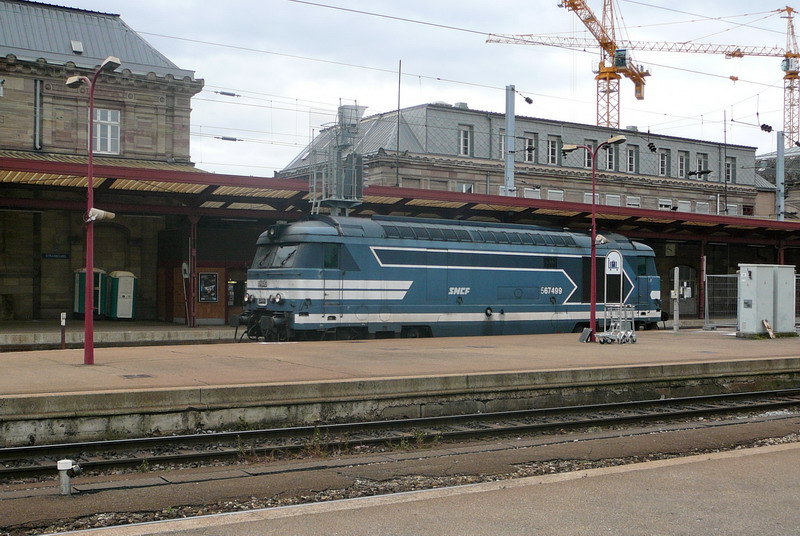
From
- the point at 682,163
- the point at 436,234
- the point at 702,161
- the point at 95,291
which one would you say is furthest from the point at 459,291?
the point at 702,161

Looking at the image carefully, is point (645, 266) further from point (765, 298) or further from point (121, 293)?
point (121, 293)

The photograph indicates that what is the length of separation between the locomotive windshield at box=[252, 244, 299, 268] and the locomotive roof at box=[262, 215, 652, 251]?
1.04 feet

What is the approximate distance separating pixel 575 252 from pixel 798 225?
19.1m

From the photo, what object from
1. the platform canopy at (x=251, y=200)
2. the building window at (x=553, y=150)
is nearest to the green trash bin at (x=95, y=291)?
the platform canopy at (x=251, y=200)

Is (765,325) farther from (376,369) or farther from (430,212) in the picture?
(376,369)

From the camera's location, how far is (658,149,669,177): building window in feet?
209

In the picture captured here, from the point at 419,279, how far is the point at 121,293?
15.2m

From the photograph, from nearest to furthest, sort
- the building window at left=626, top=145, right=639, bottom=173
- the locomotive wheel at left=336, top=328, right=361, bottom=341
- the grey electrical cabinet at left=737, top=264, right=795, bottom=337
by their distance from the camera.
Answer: the locomotive wheel at left=336, top=328, right=361, bottom=341 < the grey electrical cabinet at left=737, top=264, right=795, bottom=337 < the building window at left=626, top=145, right=639, bottom=173

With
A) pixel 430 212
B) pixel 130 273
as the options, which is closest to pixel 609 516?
pixel 430 212

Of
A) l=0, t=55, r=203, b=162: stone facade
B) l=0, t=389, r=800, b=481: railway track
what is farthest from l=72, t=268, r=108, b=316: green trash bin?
l=0, t=389, r=800, b=481: railway track

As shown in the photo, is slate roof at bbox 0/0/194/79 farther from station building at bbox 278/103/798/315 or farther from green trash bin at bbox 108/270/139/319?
green trash bin at bbox 108/270/139/319

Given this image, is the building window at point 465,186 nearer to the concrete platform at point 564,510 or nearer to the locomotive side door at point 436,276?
the locomotive side door at point 436,276

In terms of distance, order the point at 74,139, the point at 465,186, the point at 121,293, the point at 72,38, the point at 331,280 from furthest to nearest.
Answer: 1. the point at 465,186
2. the point at 72,38
3. the point at 74,139
4. the point at 121,293
5. the point at 331,280

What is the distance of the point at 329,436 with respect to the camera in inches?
512
